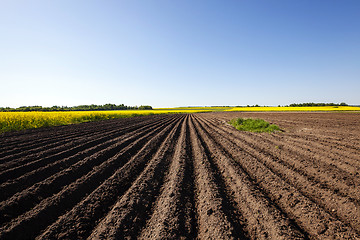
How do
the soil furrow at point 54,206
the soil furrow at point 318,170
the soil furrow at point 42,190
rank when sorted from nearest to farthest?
the soil furrow at point 54,206 → the soil furrow at point 42,190 → the soil furrow at point 318,170

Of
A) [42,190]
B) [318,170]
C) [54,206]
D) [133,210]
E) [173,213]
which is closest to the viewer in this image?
[173,213]

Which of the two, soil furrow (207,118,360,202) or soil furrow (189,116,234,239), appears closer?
soil furrow (189,116,234,239)

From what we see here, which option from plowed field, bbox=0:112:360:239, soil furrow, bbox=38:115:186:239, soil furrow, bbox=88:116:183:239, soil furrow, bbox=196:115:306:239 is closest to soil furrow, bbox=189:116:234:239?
plowed field, bbox=0:112:360:239

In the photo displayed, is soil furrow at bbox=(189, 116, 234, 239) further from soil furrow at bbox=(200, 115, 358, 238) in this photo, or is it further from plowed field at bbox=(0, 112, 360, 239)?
soil furrow at bbox=(200, 115, 358, 238)

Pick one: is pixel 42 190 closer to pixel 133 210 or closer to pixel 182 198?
pixel 133 210

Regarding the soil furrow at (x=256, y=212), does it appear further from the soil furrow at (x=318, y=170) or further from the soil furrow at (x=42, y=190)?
the soil furrow at (x=42, y=190)

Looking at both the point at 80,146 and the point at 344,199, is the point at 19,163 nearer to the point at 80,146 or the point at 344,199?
the point at 80,146

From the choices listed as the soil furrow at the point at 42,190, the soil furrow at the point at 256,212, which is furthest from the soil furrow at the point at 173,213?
the soil furrow at the point at 42,190

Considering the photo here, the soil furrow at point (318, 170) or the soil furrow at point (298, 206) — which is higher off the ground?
the soil furrow at point (318, 170)

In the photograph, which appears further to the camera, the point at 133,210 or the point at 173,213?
the point at 133,210

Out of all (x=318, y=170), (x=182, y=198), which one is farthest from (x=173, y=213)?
(x=318, y=170)

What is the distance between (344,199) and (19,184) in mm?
7609

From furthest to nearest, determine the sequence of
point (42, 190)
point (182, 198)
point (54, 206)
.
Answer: point (42, 190), point (182, 198), point (54, 206)

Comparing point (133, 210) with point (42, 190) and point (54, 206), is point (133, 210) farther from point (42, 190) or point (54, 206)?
point (42, 190)
